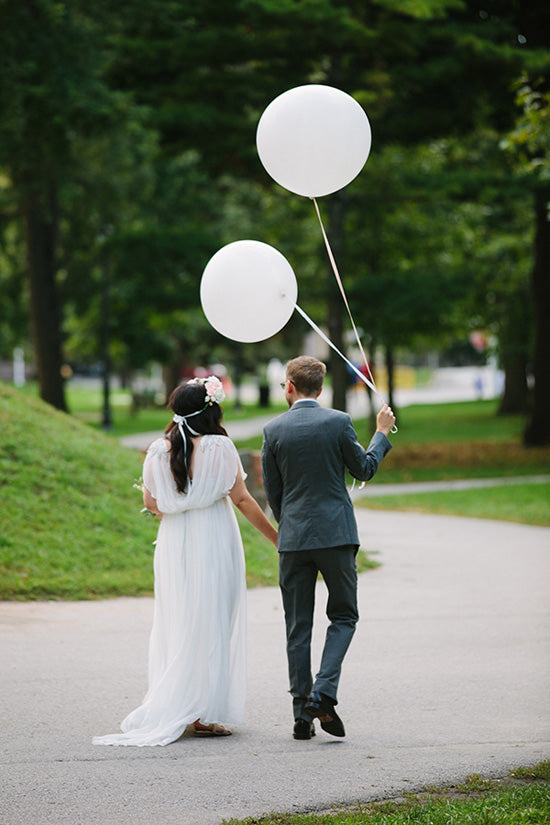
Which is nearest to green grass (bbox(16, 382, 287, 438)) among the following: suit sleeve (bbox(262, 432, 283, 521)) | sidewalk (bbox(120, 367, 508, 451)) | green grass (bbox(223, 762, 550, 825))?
sidewalk (bbox(120, 367, 508, 451))

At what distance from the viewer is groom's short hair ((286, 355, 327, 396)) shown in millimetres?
6102

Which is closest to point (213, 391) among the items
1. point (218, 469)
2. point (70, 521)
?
point (218, 469)

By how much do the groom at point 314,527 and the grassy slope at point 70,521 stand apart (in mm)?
4271

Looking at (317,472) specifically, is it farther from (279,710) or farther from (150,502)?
(279,710)

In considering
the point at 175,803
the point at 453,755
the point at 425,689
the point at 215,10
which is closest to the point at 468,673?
the point at 425,689

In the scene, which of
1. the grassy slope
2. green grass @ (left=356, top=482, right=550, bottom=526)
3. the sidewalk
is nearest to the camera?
the grassy slope

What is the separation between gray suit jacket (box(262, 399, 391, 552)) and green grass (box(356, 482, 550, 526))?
33.7 ft

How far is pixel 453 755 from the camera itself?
5.62m

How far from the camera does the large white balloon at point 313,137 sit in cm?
671

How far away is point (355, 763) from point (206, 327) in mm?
41547

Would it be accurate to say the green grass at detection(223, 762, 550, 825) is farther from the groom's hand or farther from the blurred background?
the blurred background

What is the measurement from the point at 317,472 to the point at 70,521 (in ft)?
19.9

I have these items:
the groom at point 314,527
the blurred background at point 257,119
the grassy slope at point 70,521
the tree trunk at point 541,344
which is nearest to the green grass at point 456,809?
the groom at point 314,527

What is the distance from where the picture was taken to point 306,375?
609cm
